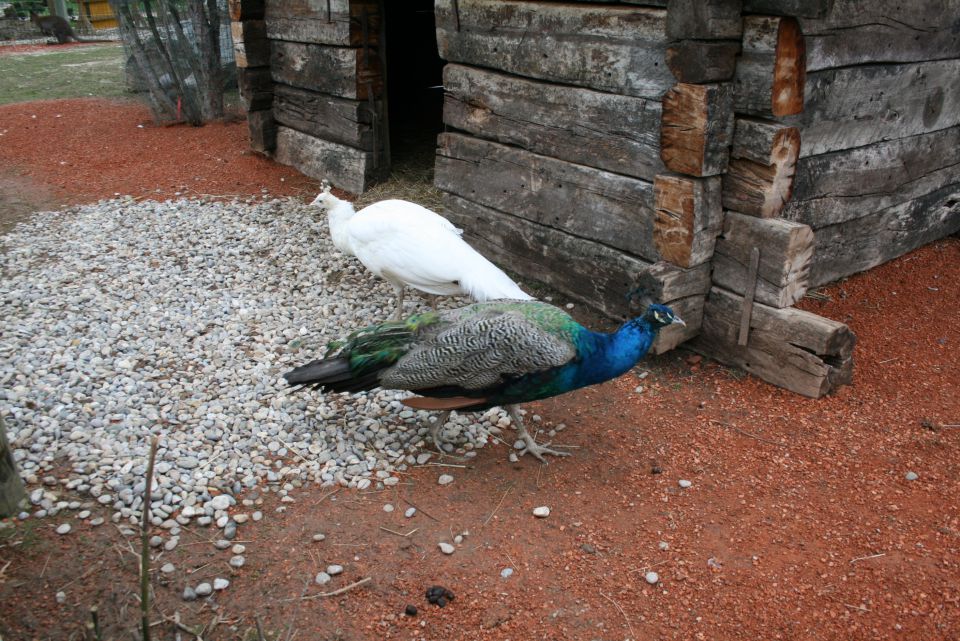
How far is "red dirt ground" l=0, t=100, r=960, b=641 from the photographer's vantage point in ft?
9.48

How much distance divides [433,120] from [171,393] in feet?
20.4

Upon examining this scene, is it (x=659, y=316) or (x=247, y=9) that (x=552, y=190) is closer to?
(x=659, y=316)

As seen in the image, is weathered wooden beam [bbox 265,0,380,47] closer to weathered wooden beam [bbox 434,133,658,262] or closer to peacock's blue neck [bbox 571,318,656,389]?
weathered wooden beam [bbox 434,133,658,262]

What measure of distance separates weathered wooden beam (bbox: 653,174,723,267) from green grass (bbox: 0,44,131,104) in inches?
419

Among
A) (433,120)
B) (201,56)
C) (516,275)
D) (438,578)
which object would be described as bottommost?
(438,578)

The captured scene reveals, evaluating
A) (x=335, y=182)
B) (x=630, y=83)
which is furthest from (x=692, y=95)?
(x=335, y=182)

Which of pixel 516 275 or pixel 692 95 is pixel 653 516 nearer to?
pixel 692 95

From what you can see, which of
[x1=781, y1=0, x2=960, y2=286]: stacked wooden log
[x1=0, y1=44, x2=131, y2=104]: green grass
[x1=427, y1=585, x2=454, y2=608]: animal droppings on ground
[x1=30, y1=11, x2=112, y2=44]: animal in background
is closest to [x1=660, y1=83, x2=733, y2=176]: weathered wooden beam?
[x1=781, y1=0, x2=960, y2=286]: stacked wooden log

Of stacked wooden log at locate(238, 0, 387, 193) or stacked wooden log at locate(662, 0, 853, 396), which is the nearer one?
stacked wooden log at locate(662, 0, 853, 396)

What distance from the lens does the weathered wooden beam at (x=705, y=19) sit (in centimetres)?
382

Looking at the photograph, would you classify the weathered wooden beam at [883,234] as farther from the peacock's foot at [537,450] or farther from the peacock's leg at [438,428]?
the peacock's leg at [438,428]

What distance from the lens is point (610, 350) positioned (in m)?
3.60

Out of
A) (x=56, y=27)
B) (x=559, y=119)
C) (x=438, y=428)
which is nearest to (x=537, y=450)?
(x=438, y=428)

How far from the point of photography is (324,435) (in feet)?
13.1
